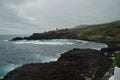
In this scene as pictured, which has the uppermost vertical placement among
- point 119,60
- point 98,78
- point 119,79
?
point 119,60

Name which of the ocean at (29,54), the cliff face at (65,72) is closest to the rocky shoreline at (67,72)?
the cliff face at (65,72)

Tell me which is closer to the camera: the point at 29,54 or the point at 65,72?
the point at 65,72

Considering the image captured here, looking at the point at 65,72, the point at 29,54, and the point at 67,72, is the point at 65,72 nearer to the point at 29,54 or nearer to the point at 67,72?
the point at 67,72

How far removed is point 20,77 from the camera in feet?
68.9

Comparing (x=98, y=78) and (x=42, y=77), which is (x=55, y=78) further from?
(x=98, y=78)

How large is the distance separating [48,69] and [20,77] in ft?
12.7

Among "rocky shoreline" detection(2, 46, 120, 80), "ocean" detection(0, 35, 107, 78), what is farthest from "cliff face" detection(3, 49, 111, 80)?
"ocean" detection(0, 35, 107, 78)

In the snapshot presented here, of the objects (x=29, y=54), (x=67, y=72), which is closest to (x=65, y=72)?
(x=67, y=72)

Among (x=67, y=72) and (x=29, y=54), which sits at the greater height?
(x=67, y=72)

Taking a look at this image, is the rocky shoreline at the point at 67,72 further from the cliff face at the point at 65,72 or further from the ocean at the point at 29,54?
the ocean at the point at 29,54

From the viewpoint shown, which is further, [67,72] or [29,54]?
[29,54]

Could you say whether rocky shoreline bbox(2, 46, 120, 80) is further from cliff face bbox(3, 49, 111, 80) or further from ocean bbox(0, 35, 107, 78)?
ocean bbox(0, 35, 107, 78)

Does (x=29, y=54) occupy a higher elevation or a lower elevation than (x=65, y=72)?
lower

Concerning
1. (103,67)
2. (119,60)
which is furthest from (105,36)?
(119,60)
